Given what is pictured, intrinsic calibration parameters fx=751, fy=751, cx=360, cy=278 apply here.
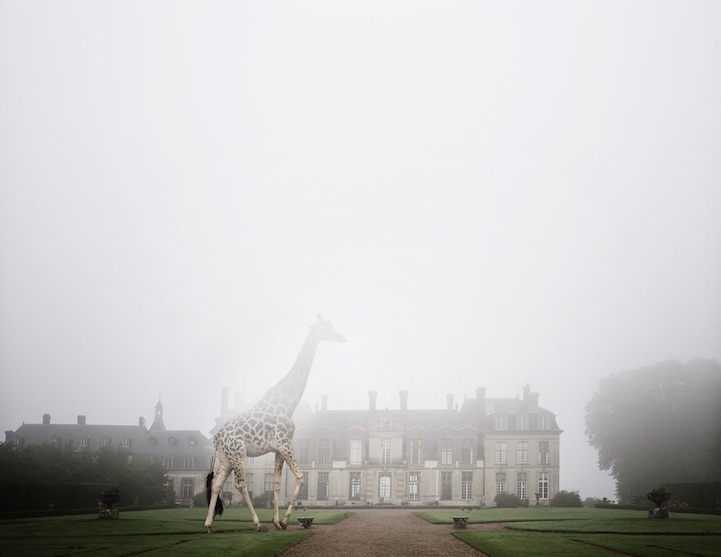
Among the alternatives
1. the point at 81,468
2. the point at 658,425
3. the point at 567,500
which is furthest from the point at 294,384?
the point at 658,425

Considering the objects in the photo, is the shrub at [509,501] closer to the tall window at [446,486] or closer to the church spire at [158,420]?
the tall window at [446,486]

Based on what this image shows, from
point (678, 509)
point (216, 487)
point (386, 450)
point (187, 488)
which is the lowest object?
point (187, 488)

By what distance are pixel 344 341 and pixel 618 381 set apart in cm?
4326

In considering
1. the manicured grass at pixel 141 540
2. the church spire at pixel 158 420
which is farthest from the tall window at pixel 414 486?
the manicured grass at pixel 141 540

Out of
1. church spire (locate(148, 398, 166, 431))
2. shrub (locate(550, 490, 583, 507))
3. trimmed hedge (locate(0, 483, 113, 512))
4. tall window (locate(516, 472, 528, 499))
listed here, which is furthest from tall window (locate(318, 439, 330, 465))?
church spire (locate(148, 398, 166, 431))

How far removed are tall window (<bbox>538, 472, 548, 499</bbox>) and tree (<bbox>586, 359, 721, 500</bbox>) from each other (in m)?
4.75

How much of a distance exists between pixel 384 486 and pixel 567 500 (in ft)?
51.1

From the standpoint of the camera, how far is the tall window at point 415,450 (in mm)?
62875

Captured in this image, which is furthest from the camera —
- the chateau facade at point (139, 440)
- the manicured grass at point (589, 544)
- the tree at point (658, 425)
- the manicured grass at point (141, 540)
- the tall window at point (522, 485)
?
the chateau facade at point (139, 440)

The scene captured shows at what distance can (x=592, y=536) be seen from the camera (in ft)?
67.3

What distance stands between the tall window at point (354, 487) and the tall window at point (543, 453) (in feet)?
49.8

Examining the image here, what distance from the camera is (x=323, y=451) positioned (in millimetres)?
63594

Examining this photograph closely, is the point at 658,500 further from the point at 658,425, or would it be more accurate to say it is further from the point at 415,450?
the point at 415,450

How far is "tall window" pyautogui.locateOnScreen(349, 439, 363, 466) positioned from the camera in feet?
207
